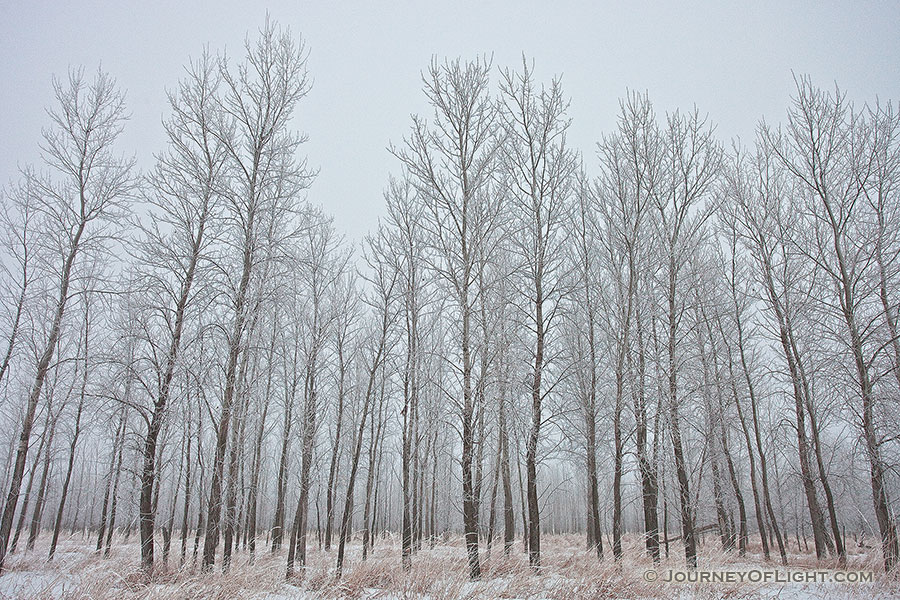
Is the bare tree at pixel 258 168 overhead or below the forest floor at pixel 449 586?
overhead

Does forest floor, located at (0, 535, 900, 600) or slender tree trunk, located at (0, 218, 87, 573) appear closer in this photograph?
forest floor, located at (0, 535, 900, 600)

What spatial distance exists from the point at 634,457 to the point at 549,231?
507cm

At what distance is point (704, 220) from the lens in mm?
9016

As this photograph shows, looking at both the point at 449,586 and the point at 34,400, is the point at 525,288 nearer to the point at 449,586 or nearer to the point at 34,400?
the point at 449,586

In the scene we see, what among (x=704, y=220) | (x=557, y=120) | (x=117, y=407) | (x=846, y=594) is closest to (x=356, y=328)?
(x=117, y=407)

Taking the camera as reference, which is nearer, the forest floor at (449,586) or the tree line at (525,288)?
the forest floor at (449,586)

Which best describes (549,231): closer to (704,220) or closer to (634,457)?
(704,220)

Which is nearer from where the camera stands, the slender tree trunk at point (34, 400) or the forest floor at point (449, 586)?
the forest floor at point (449, 586)

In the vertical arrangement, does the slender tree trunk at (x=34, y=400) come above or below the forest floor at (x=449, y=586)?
above

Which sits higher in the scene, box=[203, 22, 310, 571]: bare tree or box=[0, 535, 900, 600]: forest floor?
box=[203, 22, 310, 571]: bare tree

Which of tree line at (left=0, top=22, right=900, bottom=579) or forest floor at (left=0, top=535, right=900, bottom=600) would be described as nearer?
forest floor at (left=0, top=535, right=900, bottom=600)

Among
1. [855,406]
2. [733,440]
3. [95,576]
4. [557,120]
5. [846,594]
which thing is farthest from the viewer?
[733,440]

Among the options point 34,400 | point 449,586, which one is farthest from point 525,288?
point 34,400

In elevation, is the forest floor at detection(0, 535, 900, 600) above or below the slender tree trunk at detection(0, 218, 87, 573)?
below
